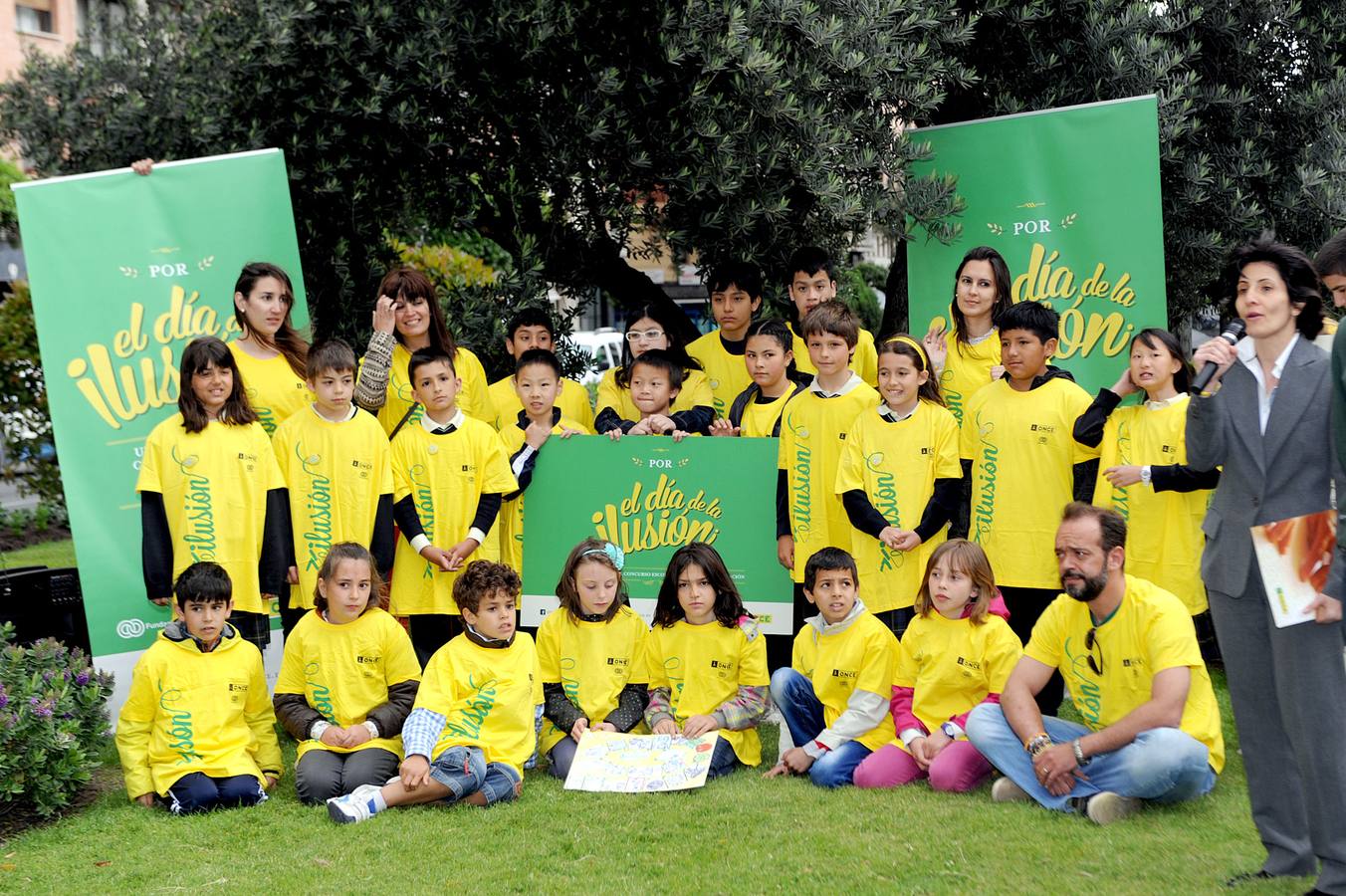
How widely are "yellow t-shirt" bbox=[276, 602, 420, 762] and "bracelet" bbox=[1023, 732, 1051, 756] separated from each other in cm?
242

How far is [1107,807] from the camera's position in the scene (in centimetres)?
455

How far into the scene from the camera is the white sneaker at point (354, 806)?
479cm

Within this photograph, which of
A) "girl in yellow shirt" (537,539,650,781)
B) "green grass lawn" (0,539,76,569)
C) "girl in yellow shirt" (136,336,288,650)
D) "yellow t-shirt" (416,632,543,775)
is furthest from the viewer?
"green grass lawn" (0,539,76,569)

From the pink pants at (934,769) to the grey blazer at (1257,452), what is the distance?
1.34 metres

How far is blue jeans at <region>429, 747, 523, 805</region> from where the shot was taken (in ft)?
16.3

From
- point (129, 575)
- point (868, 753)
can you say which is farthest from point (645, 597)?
point (129, 575)

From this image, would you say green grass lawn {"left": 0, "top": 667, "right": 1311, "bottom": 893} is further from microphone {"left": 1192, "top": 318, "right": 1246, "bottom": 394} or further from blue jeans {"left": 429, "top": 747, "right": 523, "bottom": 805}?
microphone {"left": 1192, "top": 318, "right": 1246, "bottom": 394}

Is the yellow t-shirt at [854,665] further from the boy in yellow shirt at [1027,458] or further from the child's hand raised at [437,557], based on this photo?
the child's hand raised at [437,557]

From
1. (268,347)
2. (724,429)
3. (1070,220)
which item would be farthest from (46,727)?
(1070,220)

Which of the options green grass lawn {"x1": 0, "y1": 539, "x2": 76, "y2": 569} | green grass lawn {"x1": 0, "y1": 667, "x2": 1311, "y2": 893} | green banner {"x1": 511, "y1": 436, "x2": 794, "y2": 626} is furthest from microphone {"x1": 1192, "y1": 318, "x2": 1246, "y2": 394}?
green grass lawn {"x1": 0, "y1": 539, "x2": 76, "y2": 569}

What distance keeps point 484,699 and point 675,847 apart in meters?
1.10

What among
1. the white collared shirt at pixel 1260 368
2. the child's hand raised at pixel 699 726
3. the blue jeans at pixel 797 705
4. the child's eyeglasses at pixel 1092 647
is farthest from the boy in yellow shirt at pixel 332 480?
the white collared shirt at pixel 1260 368

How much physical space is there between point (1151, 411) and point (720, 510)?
200 centimetres

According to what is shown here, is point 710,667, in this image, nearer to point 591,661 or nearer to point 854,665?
point 591,661
